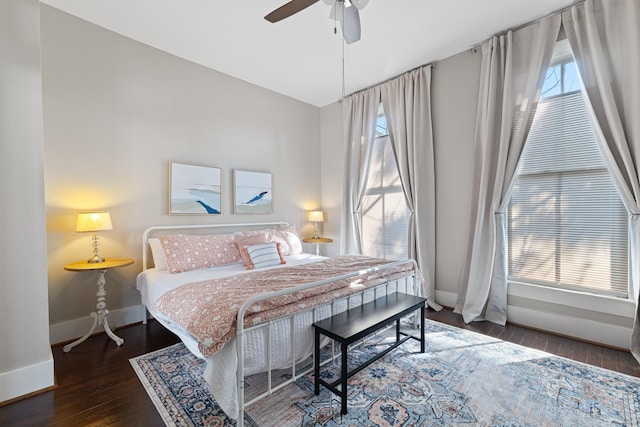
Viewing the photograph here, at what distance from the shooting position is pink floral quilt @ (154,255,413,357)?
1544mm

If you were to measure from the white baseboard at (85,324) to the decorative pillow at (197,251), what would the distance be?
0.85 metres

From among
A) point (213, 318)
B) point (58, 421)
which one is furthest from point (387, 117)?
point (58, 421)

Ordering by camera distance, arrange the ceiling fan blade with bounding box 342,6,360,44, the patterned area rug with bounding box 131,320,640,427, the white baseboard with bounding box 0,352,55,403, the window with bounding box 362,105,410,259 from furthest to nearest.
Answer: the window with bounding box 362,105,410,259, the ceiling fan blade with bounding box 342,6,360,44, the white baseboard with bounding box 0,352,55,403, the patterned area rug with bounding box 131,320,640,427

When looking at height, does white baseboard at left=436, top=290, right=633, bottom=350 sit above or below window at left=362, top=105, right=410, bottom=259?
below

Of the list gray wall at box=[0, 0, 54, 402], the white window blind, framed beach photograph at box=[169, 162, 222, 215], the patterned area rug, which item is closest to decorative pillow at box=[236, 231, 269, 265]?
framed beach photograph at box=[169, 162, 222, 215]

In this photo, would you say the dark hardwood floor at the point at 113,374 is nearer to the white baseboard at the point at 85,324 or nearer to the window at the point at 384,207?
the white baseboard at the point at 85,324

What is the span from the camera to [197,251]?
9.78 feet

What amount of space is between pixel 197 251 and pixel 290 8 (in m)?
2.41

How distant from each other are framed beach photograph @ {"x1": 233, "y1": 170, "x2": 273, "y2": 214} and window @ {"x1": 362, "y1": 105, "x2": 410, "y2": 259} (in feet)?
5.18

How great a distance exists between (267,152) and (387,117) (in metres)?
1.90

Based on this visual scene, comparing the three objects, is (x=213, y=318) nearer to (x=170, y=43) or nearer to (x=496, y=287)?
(x=496, y=287)

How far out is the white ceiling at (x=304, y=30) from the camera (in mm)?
2604

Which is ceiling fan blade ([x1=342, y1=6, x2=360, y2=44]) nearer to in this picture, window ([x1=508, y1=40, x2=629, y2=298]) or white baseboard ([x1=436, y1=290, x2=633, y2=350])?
window ([x1=508, y1=40, x2=629, y2=298])

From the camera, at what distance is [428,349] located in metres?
2.53
